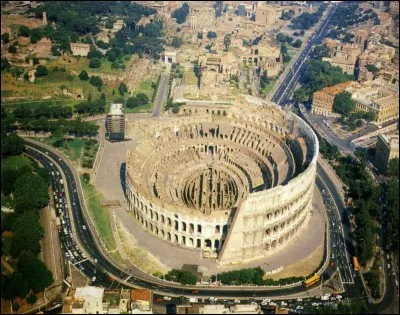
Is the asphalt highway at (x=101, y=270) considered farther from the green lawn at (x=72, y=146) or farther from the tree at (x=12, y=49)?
the tree at (x=12, y=49)

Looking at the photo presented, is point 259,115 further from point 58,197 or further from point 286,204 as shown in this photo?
point 58,197

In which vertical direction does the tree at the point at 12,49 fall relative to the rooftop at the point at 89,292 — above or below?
above

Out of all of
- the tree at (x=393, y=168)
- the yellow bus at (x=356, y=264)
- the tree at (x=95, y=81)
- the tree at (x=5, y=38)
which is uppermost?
the tree at (x=5, y=38)

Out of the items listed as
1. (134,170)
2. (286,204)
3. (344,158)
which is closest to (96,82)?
(134,170)

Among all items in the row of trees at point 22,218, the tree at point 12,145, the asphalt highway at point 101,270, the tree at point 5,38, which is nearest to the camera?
the row of trees at point 22,218

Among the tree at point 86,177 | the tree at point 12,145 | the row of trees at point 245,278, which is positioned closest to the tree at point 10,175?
the tree at point 12,145

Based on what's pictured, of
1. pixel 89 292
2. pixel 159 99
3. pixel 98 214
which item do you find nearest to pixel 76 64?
pixel 159 99

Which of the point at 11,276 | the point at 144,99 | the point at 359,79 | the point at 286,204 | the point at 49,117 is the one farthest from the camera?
the point at 359,79
